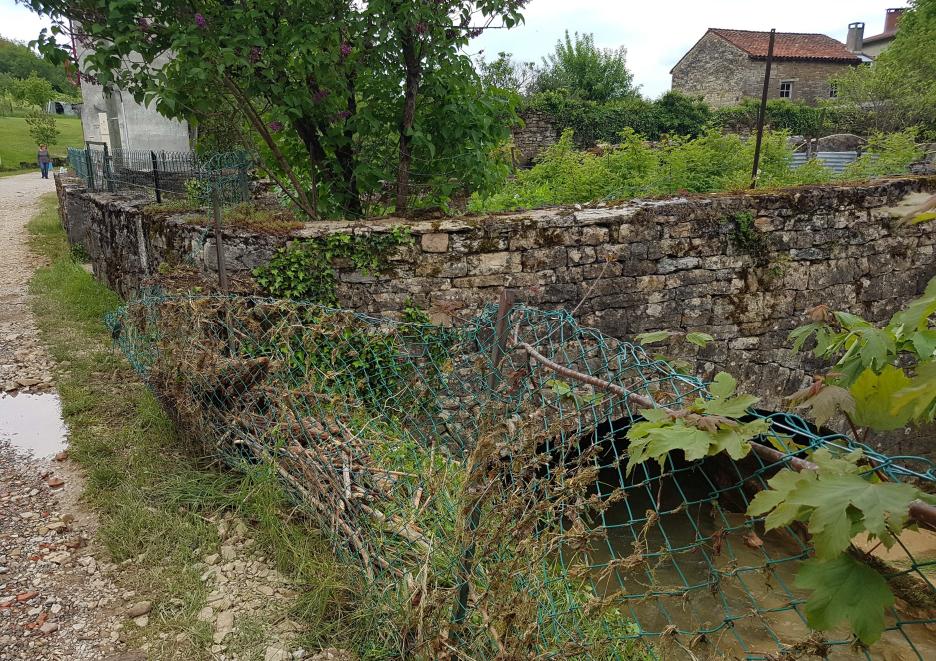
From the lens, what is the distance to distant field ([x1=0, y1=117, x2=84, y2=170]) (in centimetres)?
2914

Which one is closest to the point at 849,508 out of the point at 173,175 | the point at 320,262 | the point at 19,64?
the point at 320,262

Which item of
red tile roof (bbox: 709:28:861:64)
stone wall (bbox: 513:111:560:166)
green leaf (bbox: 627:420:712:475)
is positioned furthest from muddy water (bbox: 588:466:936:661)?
red tile roof (bbox: 709:28:861:64)

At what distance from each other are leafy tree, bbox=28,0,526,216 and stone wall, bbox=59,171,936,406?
0.84 m

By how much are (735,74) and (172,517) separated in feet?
91.3

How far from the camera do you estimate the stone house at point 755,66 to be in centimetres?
2511

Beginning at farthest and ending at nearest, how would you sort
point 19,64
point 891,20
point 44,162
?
point 19,64, point 891,20, point 44,162

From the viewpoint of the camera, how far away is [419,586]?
193cm

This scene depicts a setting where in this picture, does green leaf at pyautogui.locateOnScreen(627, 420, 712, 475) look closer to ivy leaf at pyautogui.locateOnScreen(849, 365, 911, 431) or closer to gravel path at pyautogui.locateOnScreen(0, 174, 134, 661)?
ivy leaf at pyautogui.locateOnScreen(849, 365, 911, 431)

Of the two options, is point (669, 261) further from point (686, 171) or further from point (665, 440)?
point (665, 440)

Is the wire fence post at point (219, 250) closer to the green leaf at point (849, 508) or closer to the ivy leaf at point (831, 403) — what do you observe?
the ivy leaf at point (831, 403)

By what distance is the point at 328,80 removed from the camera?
4707mm

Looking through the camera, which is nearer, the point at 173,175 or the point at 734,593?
the point at 734,593

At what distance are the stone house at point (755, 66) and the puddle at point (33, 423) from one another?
25934mm

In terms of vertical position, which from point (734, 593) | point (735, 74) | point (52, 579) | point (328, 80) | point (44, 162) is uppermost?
point (735, 74)
